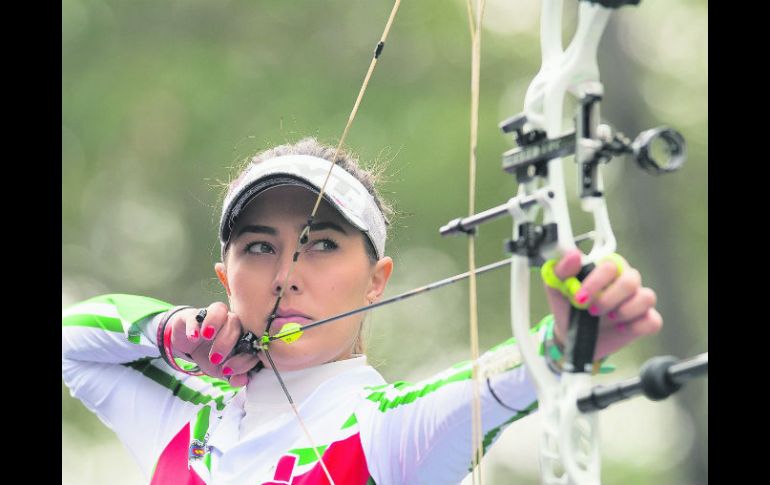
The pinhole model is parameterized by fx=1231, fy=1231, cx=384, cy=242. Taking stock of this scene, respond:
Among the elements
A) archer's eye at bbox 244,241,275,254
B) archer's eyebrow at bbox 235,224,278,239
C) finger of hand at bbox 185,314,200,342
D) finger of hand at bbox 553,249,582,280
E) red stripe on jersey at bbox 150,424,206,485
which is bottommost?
finger of hand at bbox 553,249,582,280

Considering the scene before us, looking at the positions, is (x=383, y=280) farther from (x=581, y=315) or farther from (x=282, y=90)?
(x=282, y=90)

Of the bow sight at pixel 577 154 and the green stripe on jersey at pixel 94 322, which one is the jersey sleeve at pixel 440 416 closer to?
the bow sight at pixel 577 154

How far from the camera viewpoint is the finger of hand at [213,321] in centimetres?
206

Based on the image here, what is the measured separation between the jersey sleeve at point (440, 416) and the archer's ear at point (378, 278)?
0.67 ft

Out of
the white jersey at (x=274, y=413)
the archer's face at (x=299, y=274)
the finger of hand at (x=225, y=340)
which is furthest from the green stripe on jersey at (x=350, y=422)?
the finger of hand at (x=225, y=340)

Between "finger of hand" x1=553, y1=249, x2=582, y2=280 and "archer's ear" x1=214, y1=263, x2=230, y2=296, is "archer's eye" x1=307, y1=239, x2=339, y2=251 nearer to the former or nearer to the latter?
"archer's ear" x1=214, y1=263, x2=230, y2=296

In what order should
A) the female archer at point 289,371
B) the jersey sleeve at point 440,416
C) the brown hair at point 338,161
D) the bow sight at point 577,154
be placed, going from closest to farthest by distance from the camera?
the bow sight at point 577,154 < the jersey sleeve at point 440,416 < the female archer at point 289,371 < the brown hair at point 338,161

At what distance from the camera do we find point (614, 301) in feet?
4.84

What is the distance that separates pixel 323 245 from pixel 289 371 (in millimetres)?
224

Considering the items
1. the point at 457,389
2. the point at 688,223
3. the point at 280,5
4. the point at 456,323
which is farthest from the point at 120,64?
the point at 457,389

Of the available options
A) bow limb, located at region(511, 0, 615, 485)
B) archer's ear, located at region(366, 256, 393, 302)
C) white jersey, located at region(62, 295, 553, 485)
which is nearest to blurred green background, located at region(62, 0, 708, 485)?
white jersey, located at region(62, 295, 553, 485)

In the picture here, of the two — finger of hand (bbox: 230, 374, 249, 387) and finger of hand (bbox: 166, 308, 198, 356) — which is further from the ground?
finger of hand (bbox: 166, 308, 198, 356)

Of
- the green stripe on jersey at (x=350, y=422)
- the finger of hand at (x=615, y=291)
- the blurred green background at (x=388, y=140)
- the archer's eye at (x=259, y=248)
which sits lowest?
the finger of hand at (x=615, y=291)

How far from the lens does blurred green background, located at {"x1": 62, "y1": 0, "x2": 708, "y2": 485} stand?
5.25 m
